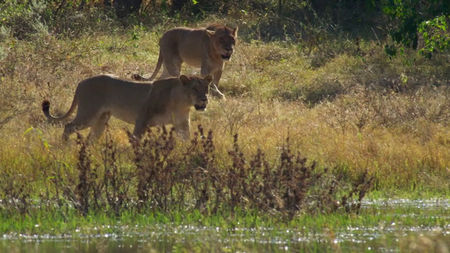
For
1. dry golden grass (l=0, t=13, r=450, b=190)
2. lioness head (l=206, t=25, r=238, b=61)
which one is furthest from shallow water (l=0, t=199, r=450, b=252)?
lioness head (l=206, t=25, r=238, b=61)

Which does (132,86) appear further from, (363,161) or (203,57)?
(203,57)

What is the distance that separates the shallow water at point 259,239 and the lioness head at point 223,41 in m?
8.14

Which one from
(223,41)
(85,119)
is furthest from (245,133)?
(223,41)

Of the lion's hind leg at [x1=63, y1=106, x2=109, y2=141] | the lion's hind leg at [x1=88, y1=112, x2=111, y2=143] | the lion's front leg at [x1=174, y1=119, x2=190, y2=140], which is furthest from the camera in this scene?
the lion's hind leg at [x1=88, y1=112, x2=111, y2=143]

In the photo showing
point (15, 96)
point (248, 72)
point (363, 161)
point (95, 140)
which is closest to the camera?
point (363, 161)

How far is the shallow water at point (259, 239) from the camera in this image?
5.91m

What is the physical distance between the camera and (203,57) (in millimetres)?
15062

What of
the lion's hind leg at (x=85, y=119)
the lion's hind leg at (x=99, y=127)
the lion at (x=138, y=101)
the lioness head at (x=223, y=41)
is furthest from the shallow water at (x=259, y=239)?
the lioness head at (x=223, y=41)

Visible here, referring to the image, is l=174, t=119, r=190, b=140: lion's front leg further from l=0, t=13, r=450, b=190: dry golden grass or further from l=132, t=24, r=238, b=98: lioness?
l=132, t=24, r=238, b=98: lioness

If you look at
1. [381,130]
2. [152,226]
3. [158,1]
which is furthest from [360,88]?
[158,1]

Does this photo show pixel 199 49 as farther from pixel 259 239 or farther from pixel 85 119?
pixel 259 239

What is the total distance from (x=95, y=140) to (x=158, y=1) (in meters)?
12.3

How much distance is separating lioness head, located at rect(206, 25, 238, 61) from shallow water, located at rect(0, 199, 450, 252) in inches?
320

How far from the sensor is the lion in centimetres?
1020
